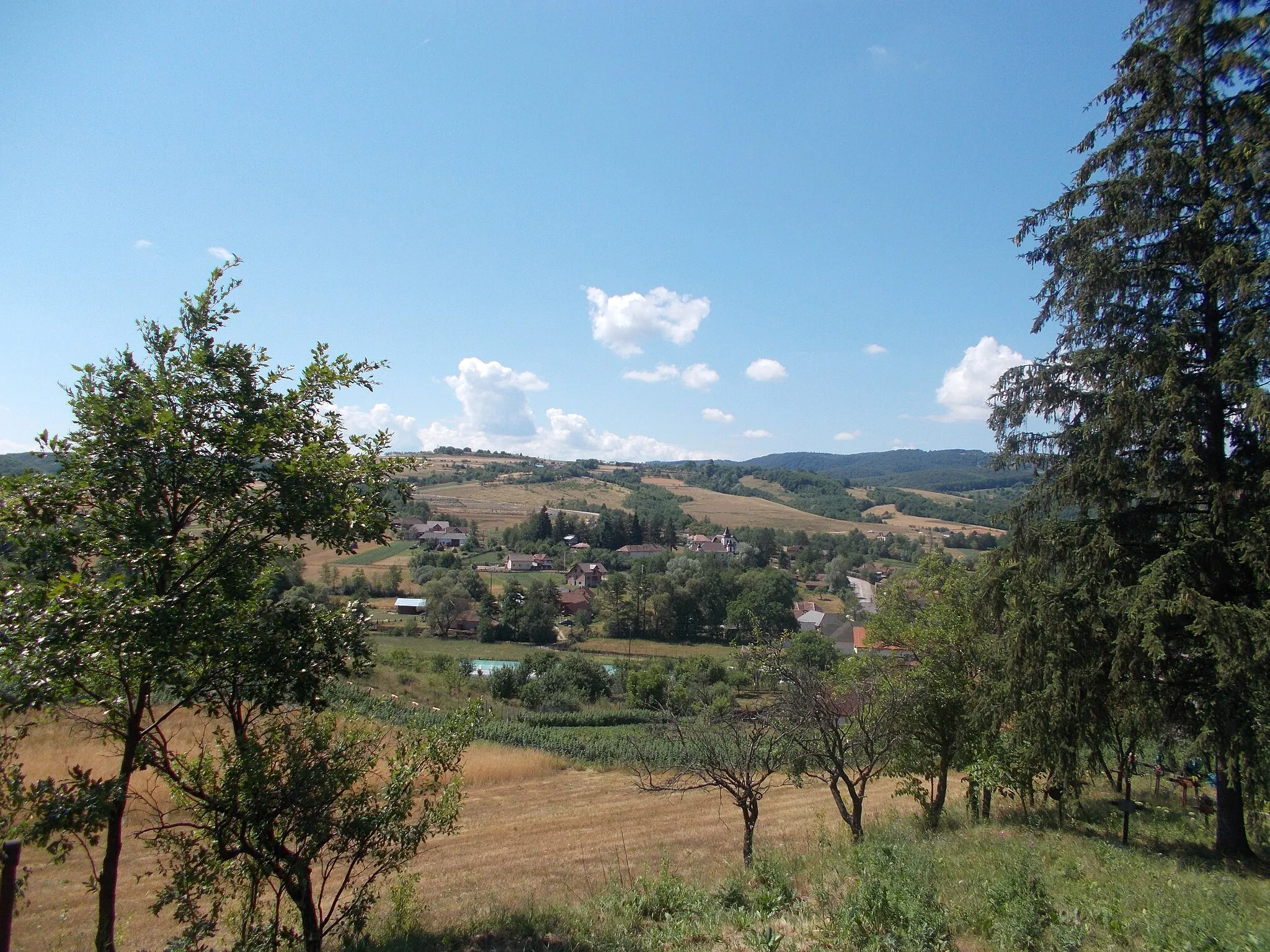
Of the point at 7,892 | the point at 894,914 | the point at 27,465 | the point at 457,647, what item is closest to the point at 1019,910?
the point at 894,914

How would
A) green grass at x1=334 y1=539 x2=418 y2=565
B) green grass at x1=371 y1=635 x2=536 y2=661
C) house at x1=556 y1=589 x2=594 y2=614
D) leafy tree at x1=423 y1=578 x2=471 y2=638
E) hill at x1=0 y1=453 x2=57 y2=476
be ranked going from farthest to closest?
green grass at x1=334 y1=539 x2=418 y2=565 < house at x1=556 y1=589 x2=594 y2=614 < leafy tree at x1=423 y1=578 x2=471 y2=638 < green grass at x1=371 y1=635 x2=536 y2=661 < hill at x1=0 y1=453 x2=57 y2=476

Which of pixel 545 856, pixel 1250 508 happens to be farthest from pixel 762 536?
pixel 1250 508

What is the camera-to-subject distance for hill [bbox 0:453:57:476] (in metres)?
4.92

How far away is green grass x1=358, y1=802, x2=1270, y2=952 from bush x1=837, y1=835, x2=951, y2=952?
1 centimetres

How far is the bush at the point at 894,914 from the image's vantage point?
19.6 ft

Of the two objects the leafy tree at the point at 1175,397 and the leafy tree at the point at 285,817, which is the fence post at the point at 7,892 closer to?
the leafy tree at the point at 285,817

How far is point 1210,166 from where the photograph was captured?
904 cm

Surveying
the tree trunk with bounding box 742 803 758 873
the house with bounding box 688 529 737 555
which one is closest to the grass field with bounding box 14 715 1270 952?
the tree trunk with bounding box 742 803 758 873

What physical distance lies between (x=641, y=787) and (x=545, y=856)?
8.08 meters

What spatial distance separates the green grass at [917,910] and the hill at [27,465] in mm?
5463

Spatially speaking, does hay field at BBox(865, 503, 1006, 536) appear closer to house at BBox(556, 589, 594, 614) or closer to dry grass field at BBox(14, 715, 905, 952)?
house at BBox(556, 589, 594, 614)

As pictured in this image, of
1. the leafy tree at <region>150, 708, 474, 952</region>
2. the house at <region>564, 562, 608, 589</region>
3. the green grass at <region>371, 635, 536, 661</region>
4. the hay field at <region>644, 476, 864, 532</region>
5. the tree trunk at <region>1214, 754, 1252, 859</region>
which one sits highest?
the leafy tree at <region>150, 708, 474, 952</region>

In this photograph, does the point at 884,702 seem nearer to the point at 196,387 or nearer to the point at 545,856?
the point at 545,856

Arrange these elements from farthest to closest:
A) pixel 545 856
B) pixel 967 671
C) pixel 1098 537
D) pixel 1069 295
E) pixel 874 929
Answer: pixel 545 856 < pixel 967 671 < pixel 1069 295 < pixel 1098 537 < pixel 874 929
